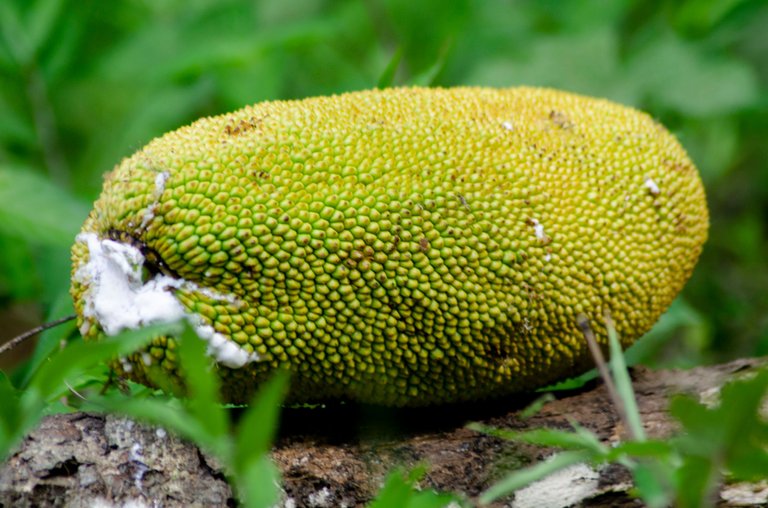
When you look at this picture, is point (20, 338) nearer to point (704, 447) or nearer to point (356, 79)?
point (704, 447)

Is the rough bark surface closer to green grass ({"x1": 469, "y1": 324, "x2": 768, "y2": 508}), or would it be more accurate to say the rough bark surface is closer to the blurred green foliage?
green grass ({"x1": 469, "y1": 324, "x2": 768, "y2": 508})

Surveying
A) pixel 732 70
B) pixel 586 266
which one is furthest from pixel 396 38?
pixel 586 266

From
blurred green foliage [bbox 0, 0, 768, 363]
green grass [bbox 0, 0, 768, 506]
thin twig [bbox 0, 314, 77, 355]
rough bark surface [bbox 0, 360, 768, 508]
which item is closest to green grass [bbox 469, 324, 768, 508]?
rough bark surface [bbox 0, 360, 768, 508]

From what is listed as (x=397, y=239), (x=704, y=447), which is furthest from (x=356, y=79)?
(x=704, y=447)

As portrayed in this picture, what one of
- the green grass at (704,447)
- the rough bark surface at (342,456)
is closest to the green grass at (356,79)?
the rough bark surface at (342,456)

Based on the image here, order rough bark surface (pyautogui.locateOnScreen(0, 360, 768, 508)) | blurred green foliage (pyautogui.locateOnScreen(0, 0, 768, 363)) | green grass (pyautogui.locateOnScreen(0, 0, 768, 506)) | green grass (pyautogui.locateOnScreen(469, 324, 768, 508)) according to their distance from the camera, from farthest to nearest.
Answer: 1. blurred green foliage (pyautogui.locateOnScreen(0, 0, 768, 363))
2. green grass (pyautogui.locateOnScreen(0, 0, 768, 506))
3. rough bark surface (pyautogui.locateOnScreen(0, 360, 768, 508))
4. green grass (pyautogui.locateOnScreen(469, 324, 768, 508))

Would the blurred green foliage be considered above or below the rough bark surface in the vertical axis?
above

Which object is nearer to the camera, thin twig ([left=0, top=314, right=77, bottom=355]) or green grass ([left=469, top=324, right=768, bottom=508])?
green grass ([left=469, top=324, right=768, bottom=508])
